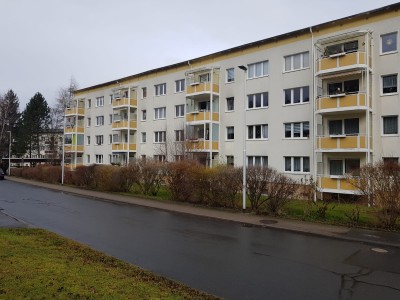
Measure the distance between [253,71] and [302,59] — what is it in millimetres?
4472

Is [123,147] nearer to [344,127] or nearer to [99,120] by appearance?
[99,120]

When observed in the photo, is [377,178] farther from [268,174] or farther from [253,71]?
[253,71]

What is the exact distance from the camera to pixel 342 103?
75.7ft

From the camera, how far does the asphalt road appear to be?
6.29 m

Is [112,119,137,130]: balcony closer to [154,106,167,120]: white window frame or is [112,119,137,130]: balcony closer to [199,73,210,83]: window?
[154,106,167,120]: white window frame

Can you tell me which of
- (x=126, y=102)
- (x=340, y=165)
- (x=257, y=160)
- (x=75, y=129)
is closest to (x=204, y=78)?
(x=257, y=160)

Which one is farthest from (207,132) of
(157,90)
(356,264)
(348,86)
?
(356,264)

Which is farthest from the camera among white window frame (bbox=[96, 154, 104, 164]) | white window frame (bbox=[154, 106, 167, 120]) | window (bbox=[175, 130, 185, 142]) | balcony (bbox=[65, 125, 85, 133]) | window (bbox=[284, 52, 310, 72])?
balcony (bbox=[65, 125, 85, 133])

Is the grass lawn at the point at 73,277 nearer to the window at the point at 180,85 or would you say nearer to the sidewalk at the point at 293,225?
the sidewalk at the point at 293,225

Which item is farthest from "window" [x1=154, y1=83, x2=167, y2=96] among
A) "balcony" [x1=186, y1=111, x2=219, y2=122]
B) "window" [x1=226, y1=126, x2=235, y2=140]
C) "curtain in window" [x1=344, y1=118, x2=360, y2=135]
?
"curtain in window" [x1=344, y1=118, x2=360, y2=135]

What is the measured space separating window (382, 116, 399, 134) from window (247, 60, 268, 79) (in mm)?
9937

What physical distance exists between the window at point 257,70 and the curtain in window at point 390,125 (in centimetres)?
995

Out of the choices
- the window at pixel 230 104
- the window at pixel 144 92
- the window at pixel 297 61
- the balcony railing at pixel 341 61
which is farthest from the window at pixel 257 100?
the window at pixel 144 92

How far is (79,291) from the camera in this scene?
16.9ft
